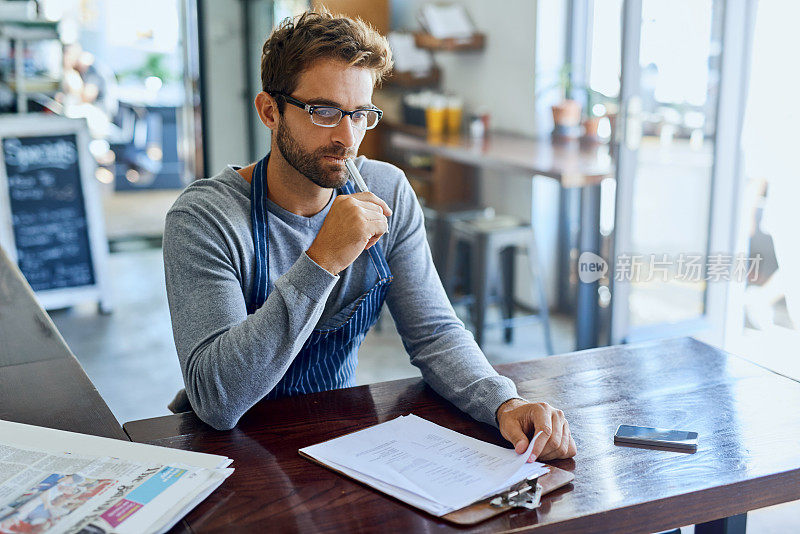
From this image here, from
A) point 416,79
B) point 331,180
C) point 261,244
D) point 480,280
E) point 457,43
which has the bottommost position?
point 480,280

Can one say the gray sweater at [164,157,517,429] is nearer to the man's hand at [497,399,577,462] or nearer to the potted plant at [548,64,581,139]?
the man's hand at [497,399,577,462]

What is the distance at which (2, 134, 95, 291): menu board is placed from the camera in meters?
4.19

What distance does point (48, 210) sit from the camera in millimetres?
4262

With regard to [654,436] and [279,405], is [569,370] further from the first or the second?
[279,405]

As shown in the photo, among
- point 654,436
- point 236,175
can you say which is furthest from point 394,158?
point 654,436

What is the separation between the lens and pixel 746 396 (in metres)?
1.42

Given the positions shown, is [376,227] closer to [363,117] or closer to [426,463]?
[363,117]

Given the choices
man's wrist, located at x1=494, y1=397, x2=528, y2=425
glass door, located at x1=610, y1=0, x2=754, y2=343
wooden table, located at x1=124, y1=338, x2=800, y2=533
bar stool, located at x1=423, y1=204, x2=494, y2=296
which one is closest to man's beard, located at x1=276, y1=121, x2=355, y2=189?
wooden table, located at x1=124, y1=338, x2=800, y2=533

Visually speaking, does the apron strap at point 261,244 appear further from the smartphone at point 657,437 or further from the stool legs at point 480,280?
the stool legs at point 480,280

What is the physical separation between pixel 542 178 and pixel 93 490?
3.44 metres

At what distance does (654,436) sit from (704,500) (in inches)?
6.2

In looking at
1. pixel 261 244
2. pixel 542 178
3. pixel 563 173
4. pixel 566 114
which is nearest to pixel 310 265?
pixel 261 244

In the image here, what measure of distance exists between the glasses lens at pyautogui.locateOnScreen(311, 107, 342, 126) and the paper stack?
537 mm

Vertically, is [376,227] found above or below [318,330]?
above
